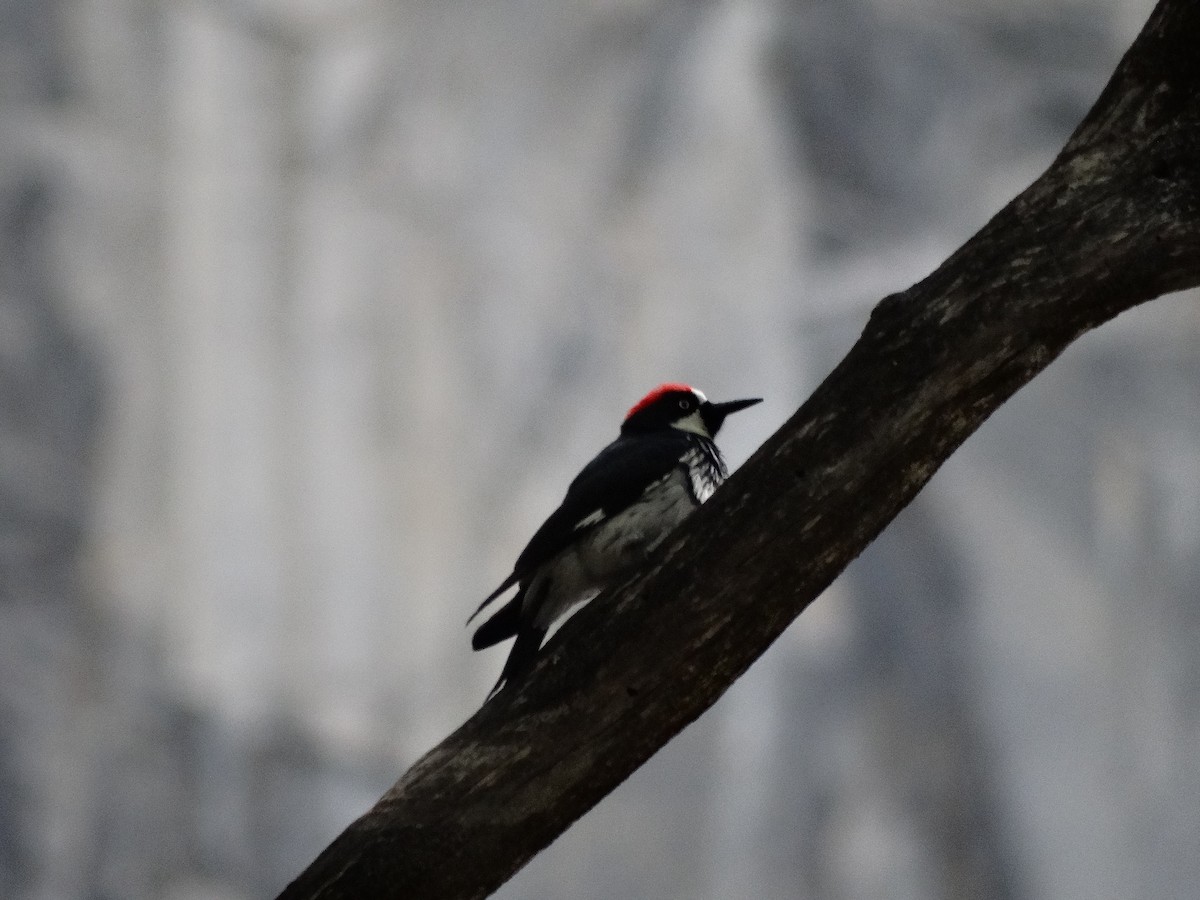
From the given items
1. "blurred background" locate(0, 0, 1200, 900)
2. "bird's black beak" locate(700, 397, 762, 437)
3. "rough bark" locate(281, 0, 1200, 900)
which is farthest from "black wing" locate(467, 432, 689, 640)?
"blurred background" locate(0, 0, 1200, 900)

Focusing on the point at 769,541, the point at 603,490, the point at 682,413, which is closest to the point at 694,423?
the point at 682,413

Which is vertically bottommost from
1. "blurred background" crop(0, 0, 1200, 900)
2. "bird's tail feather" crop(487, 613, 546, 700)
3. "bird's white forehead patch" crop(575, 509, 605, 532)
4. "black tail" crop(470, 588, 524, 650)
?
"bird's tail feather" crop(487, 613, 546, 700)

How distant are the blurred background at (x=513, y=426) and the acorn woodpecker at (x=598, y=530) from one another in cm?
198

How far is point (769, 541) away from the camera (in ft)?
5.45

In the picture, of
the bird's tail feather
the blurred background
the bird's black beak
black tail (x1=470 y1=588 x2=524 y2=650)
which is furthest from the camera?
the blurred background

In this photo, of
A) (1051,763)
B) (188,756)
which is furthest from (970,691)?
(188,756)

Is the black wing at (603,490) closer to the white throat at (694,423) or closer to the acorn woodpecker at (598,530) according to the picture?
the acorn woodpecker at (598,530)

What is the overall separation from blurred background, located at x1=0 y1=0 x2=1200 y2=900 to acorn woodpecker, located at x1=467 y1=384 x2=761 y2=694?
1975mm

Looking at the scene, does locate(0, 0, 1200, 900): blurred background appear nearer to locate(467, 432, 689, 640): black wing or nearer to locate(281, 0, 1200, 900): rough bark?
locate(467, 432, 689, 640): black wing

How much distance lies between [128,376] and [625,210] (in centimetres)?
159

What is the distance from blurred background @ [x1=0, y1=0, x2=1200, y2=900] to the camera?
14.0 ft

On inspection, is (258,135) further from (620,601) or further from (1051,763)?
(620,601)

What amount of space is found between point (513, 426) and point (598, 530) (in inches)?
89.5

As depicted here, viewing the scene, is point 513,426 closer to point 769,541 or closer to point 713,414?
point 713,414
